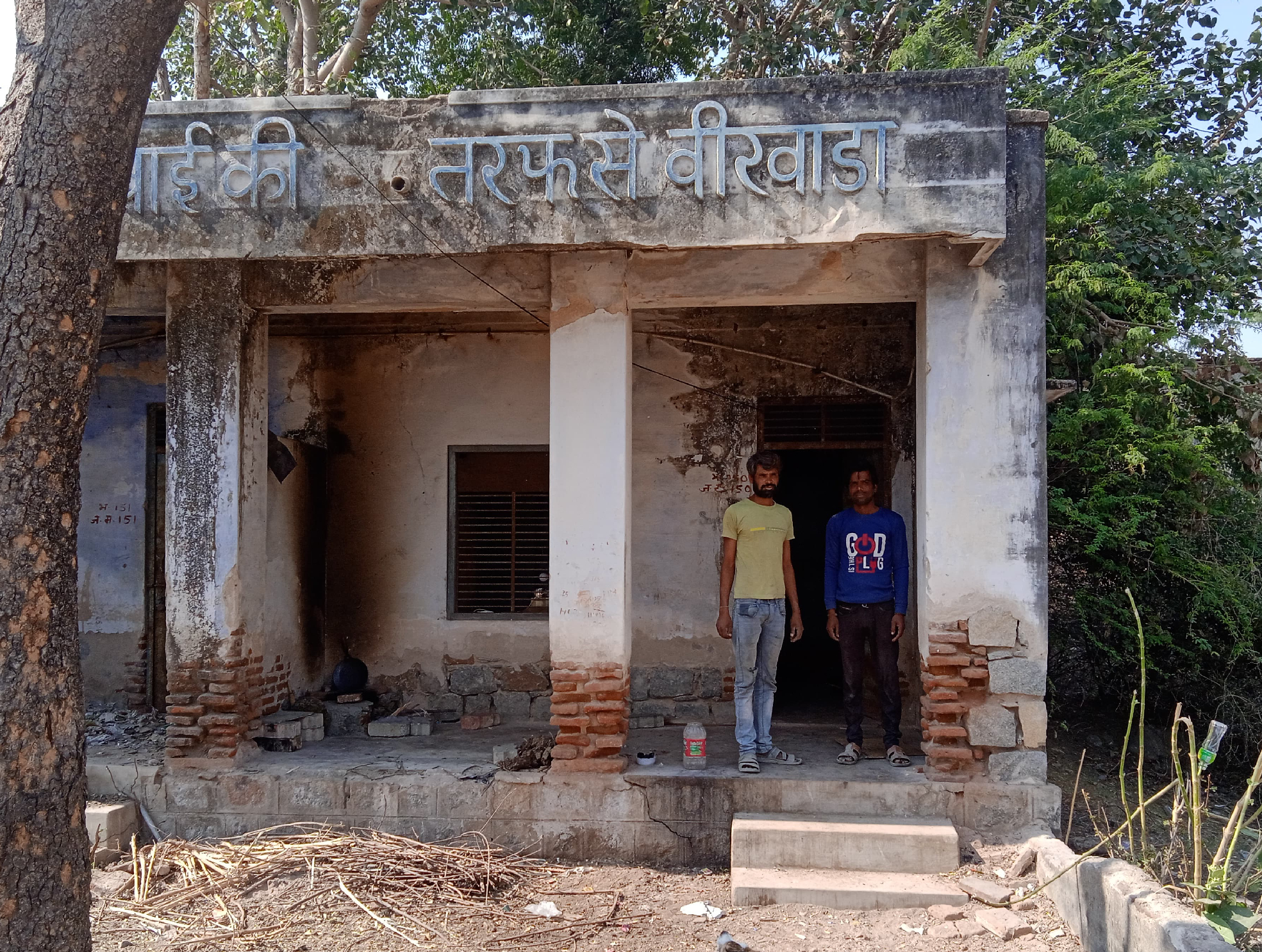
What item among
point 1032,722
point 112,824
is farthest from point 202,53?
point 1032,722

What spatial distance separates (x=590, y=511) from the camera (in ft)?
20.1

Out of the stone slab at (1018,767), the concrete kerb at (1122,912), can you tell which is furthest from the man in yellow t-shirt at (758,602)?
the concrete kerb at (1122,912)

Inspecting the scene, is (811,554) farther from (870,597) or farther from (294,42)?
(294,42)

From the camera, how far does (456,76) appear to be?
46.9 ft

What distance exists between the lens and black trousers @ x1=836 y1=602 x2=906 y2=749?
21.0 ft

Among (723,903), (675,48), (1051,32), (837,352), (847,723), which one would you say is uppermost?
(675,48)

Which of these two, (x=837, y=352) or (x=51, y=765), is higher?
(x=837, y=352)

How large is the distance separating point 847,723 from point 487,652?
10.2 ft

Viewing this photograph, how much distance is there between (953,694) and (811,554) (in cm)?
513

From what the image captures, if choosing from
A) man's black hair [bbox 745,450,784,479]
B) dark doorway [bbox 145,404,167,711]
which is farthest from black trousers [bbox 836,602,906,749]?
dark doorway [bbox 145,404,167,711]

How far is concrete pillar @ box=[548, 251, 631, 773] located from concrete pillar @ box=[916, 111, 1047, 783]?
A: 1.83m

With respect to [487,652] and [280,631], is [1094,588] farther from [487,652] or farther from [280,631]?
[280,631]

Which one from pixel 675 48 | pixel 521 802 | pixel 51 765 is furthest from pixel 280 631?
pixel 675 48

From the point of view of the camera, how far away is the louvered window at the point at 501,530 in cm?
838
